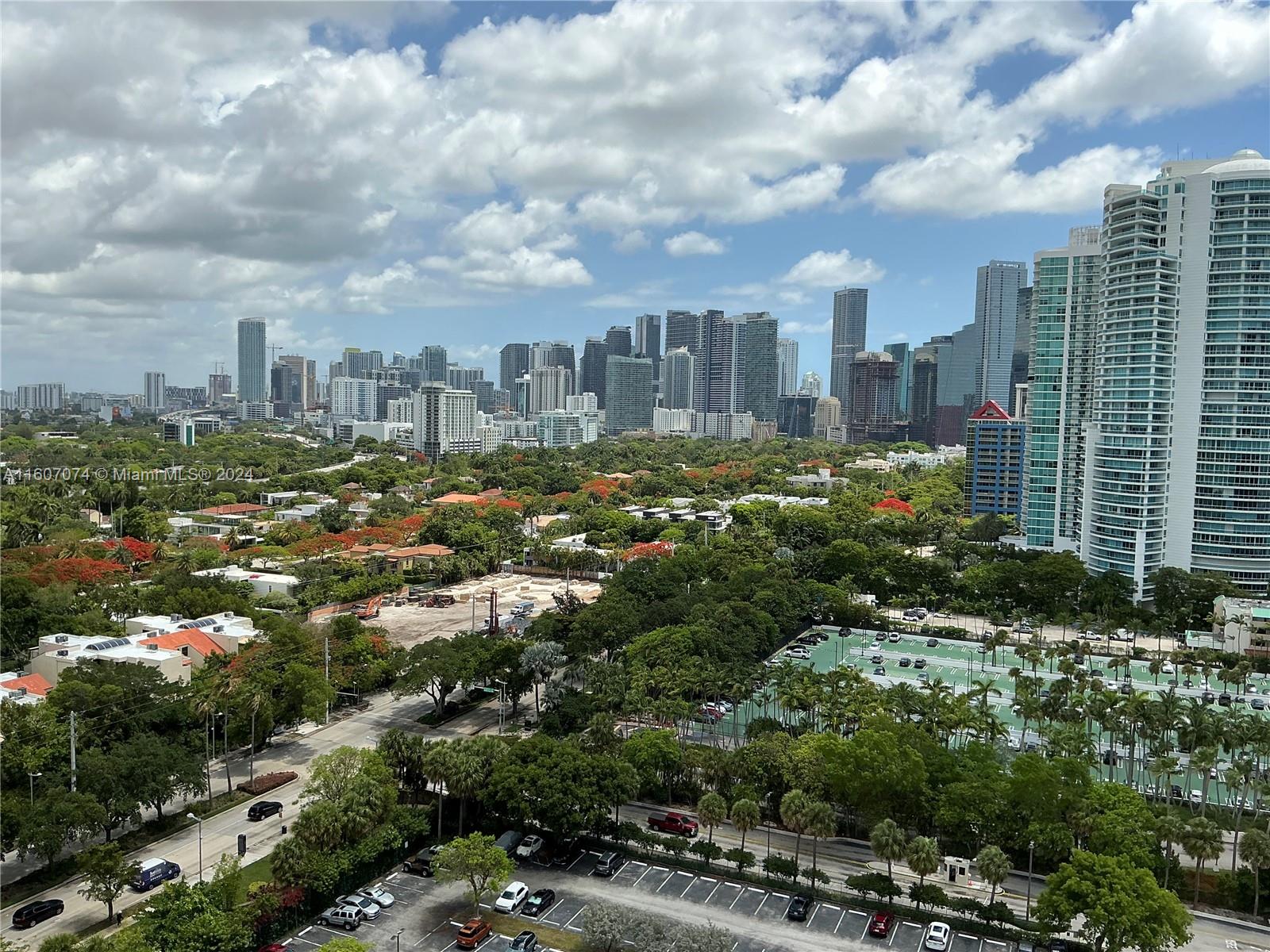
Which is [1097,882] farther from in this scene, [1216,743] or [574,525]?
[574,525]

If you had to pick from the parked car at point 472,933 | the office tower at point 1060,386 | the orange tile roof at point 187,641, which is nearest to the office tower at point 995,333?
the office tower at point 1060,386

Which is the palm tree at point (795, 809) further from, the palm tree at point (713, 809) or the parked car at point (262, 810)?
the parked car at point (262, 810)

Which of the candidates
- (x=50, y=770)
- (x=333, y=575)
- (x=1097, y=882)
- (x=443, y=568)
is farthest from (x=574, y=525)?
(x=1097, y=882)

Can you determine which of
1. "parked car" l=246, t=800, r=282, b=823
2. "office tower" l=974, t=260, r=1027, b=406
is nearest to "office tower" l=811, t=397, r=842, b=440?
"office tower" l=974, t=260, r=1027, b=406

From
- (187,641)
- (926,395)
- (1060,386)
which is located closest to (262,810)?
(187,641)

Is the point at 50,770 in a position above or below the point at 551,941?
above

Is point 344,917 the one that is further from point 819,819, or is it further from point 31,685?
point 31,685

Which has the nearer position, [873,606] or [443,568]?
[873,606]
